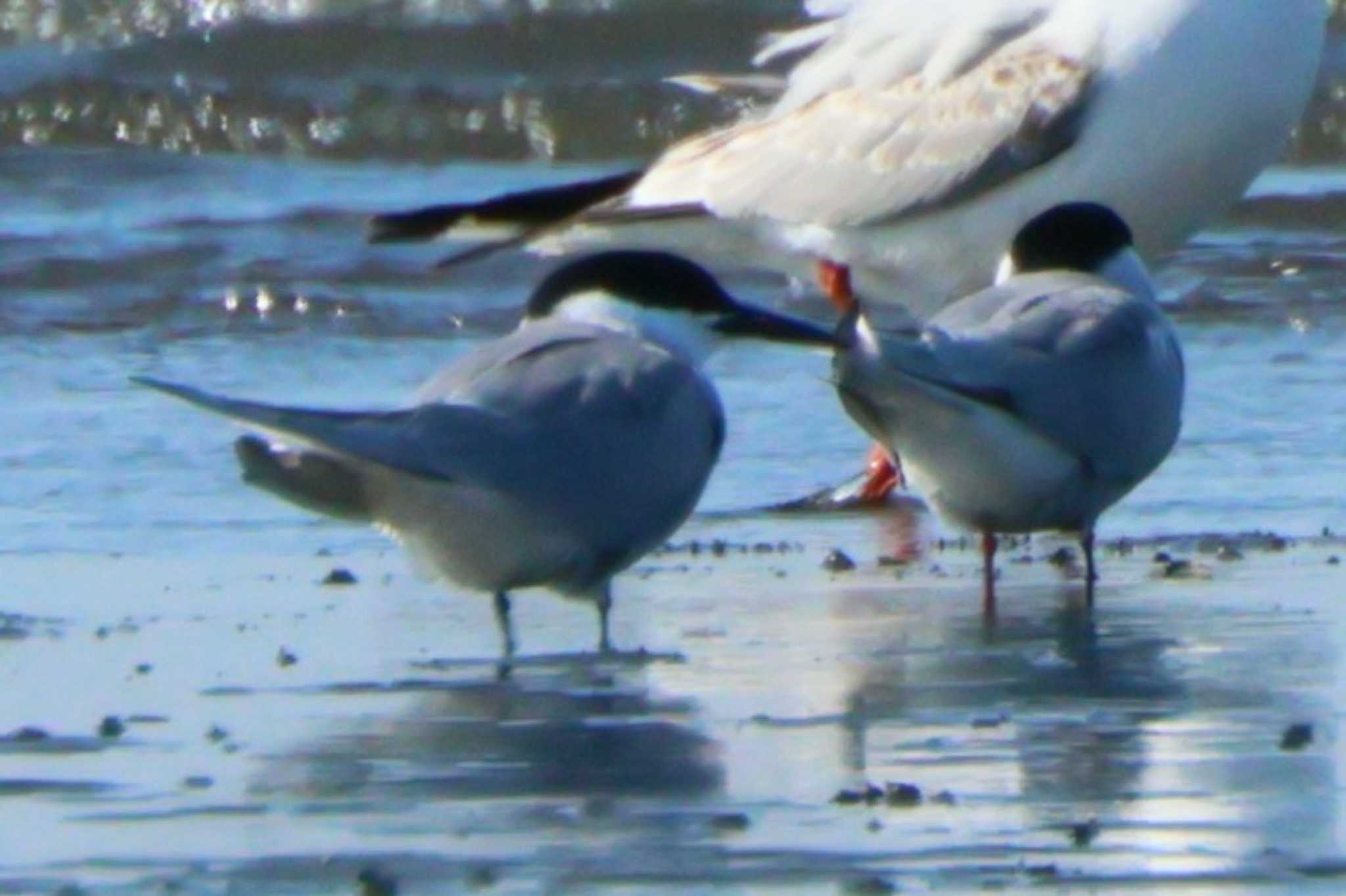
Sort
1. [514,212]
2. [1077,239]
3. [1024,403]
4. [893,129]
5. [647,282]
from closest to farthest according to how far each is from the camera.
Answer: [1024,403]
[647,282]
[1077,239]
[893,129]
[514,212]

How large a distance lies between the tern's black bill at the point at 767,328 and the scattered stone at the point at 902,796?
71.7 inches

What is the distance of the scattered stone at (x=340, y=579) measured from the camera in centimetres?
634

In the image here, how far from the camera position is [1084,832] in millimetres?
3986

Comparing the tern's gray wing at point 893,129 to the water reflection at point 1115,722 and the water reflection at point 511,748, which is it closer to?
the water reflection at point 1115,722

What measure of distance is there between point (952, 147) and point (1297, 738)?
3915 millimetres

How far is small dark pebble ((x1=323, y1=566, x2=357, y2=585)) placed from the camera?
6336 millimetres

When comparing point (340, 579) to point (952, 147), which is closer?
point (340, 579)

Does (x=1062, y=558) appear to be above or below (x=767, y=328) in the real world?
below

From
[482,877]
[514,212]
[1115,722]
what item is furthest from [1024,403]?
[514,212]

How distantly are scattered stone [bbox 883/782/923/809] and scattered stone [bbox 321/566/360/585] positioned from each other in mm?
2257

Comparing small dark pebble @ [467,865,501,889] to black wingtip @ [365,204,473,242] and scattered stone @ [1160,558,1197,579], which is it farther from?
black wingtip @ [365,204,473,242]

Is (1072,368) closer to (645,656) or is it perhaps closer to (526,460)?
(645,656)

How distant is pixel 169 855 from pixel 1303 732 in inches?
59.5

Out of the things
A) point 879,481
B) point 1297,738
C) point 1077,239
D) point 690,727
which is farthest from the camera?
point 879,481
